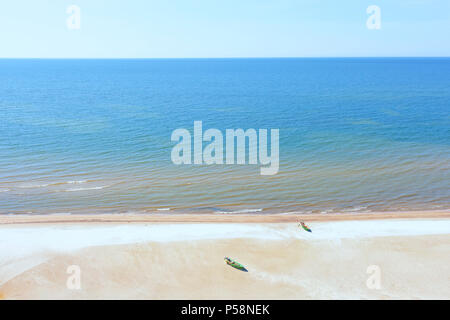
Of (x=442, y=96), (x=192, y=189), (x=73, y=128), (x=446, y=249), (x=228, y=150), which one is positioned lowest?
(x=446, y=249)

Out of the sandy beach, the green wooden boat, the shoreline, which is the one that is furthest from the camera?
the shoreline

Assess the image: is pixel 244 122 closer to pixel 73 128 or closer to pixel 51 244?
pixel 73 128

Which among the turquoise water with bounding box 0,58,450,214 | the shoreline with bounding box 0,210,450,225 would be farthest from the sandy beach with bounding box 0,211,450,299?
the turquoise water with bounding box 0,58,450,214

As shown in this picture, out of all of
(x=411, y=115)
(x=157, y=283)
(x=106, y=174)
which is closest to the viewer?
(x=157, y=283)

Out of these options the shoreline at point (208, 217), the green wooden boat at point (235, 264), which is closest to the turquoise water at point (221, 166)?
the shoreline at point (208, 217)

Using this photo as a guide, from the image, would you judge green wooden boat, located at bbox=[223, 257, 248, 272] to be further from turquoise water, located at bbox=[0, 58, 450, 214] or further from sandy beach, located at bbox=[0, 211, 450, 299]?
turquoise water, located at bbox=[0, 58, 450, 214]

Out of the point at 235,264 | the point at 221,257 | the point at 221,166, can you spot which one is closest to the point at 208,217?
the point at 221,257

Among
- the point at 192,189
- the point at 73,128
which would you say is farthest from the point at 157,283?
the point at 73,128
